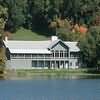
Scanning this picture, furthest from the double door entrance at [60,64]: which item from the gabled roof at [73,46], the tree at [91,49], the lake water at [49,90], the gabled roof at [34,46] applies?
the lake water at [49,90]

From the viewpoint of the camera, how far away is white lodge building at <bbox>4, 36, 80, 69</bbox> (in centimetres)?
12788

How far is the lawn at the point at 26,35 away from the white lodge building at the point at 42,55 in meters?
20.5

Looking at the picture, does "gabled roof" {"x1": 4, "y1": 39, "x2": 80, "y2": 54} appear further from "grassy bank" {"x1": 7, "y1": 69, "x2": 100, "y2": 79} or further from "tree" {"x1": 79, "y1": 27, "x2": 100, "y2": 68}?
"grassy bank" {"x1": 7, "y1": 69, "x2": 100, "y2": 79}

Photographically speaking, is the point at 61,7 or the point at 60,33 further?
the point at 61,7

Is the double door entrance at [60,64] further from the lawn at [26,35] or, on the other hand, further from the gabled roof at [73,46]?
the lawn at [26,35]

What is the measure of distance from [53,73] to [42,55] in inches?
580

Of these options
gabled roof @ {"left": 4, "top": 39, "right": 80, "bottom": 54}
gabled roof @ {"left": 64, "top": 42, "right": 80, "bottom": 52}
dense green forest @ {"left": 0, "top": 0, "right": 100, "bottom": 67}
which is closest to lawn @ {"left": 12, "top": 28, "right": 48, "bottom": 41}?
dense green forest @ {"left": 0, "top": 0, "right": 100, "bottom": 67}

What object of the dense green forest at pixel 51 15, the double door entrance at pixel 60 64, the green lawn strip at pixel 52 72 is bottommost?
the double door entrance at pixel 60 64

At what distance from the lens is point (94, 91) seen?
245 ft

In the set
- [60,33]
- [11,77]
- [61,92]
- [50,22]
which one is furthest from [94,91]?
[50,22]

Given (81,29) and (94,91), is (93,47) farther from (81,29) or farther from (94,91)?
(94,91)

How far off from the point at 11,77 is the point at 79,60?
29.0m

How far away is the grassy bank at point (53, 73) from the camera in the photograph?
10775cm

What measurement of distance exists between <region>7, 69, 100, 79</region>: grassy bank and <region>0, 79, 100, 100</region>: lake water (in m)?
13.1
